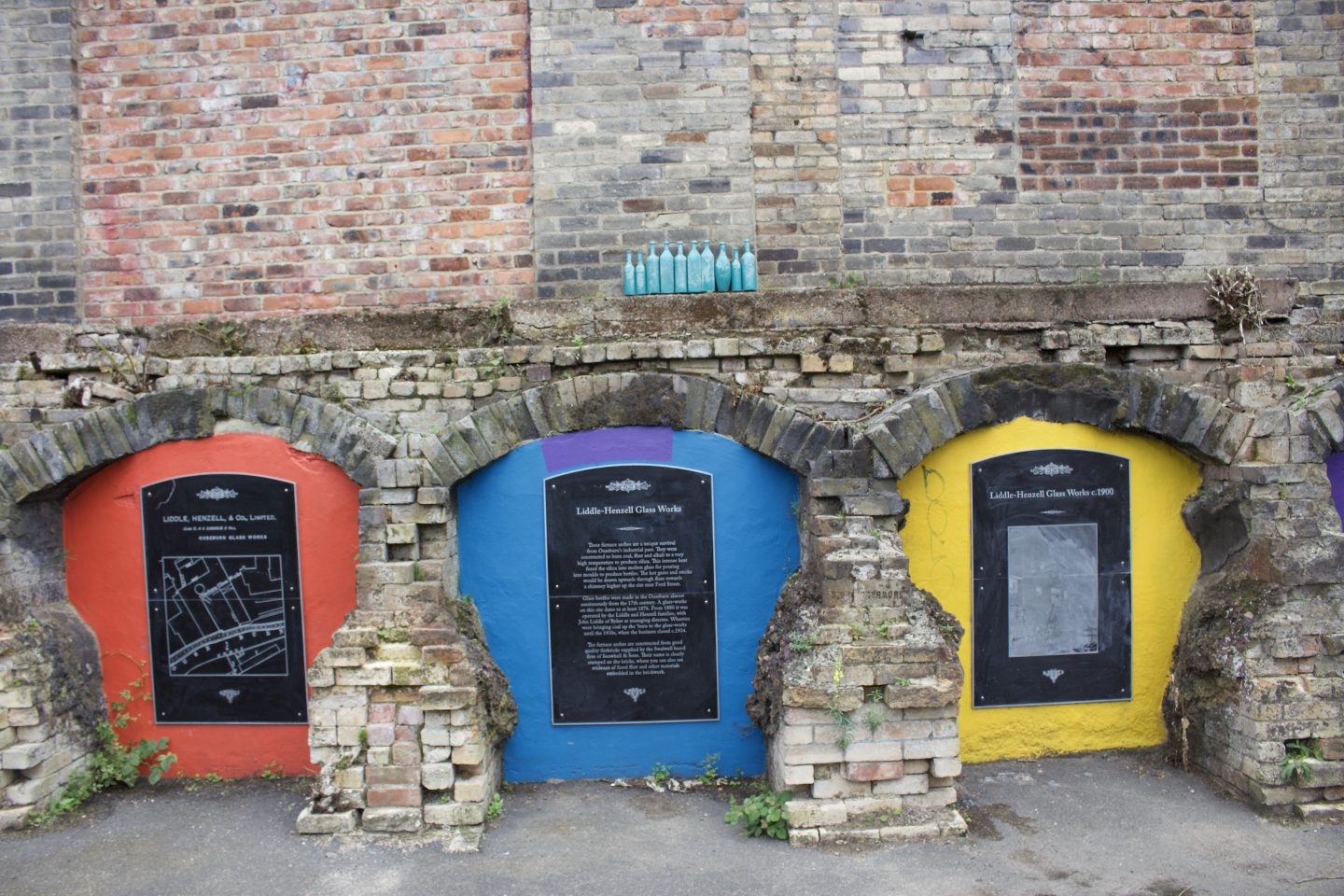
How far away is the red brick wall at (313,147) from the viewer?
5.86 m

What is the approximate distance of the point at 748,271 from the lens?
565 cm

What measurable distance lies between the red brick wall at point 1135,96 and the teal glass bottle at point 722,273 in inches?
80.6

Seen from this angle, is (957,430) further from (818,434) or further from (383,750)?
(383,750)

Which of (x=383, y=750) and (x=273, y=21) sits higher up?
(x=273, y=21)

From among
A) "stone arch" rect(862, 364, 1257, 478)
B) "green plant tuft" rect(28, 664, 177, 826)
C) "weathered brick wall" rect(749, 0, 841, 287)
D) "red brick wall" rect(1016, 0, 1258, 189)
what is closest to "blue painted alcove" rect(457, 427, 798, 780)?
"stone arch" rect(862, 364, 1257, 478)

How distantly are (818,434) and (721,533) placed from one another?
33.4 inches

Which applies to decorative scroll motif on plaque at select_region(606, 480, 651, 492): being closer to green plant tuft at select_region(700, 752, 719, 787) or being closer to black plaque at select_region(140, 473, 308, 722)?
green plant tuft at select_region(700, 752, 719, 787)

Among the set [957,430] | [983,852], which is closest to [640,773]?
[983,852]

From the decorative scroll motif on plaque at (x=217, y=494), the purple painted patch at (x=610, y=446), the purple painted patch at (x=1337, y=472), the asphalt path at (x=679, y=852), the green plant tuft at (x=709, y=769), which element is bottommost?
the asphalt path at (x=679, y=852)

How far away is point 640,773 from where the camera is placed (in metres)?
5.59

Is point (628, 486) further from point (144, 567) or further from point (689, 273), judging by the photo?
point (144, 567)

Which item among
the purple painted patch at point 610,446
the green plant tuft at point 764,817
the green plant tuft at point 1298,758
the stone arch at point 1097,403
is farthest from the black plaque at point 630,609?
the green plant tuft at point 1298,758

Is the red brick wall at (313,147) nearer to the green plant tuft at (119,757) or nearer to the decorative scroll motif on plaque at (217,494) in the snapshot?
the decorative scroll motif on plaque at (217,494)

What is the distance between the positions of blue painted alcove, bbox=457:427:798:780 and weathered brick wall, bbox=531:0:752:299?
146 cm
